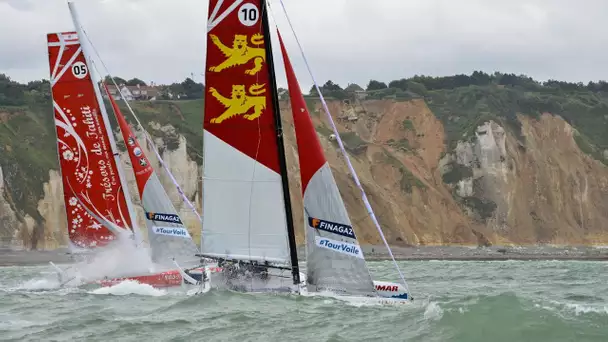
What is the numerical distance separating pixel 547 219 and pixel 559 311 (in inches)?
1934

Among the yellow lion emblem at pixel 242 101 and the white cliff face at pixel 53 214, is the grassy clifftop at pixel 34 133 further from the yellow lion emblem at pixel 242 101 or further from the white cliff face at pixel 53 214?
the yellow lion emblem at pixel 242 101

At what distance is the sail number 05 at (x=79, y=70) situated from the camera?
86.8ft

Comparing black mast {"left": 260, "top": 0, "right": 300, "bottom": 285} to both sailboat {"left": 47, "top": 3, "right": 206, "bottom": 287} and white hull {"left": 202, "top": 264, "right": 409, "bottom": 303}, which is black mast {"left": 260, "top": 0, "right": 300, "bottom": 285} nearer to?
white hull {"left": 202, "top": 264, "right": 409, "bottom": 303}

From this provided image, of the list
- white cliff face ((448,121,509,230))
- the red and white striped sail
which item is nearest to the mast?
the red and white striped sail

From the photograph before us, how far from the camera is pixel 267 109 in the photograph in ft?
63.2

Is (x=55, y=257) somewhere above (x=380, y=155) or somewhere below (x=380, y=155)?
below

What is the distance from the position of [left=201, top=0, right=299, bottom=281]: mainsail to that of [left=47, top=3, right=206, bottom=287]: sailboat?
21.0ft

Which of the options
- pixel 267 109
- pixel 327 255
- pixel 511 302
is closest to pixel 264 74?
pixel 267 109

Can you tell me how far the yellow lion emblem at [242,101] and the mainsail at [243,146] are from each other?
2 centimetres

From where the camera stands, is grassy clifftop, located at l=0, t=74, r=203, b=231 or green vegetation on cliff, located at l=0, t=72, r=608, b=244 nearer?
grassy clifftop, located at l=0, t=74, r=203, b=231

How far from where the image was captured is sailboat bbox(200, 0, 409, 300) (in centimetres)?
1875

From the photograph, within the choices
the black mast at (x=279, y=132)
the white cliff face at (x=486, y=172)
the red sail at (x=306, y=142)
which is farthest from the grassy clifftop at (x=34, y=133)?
the red sail at (x=306, y=142)

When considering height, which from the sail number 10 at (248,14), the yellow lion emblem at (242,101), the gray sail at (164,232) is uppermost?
the sail number 10 at (248,14)

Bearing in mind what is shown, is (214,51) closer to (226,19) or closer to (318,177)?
(226,19)
